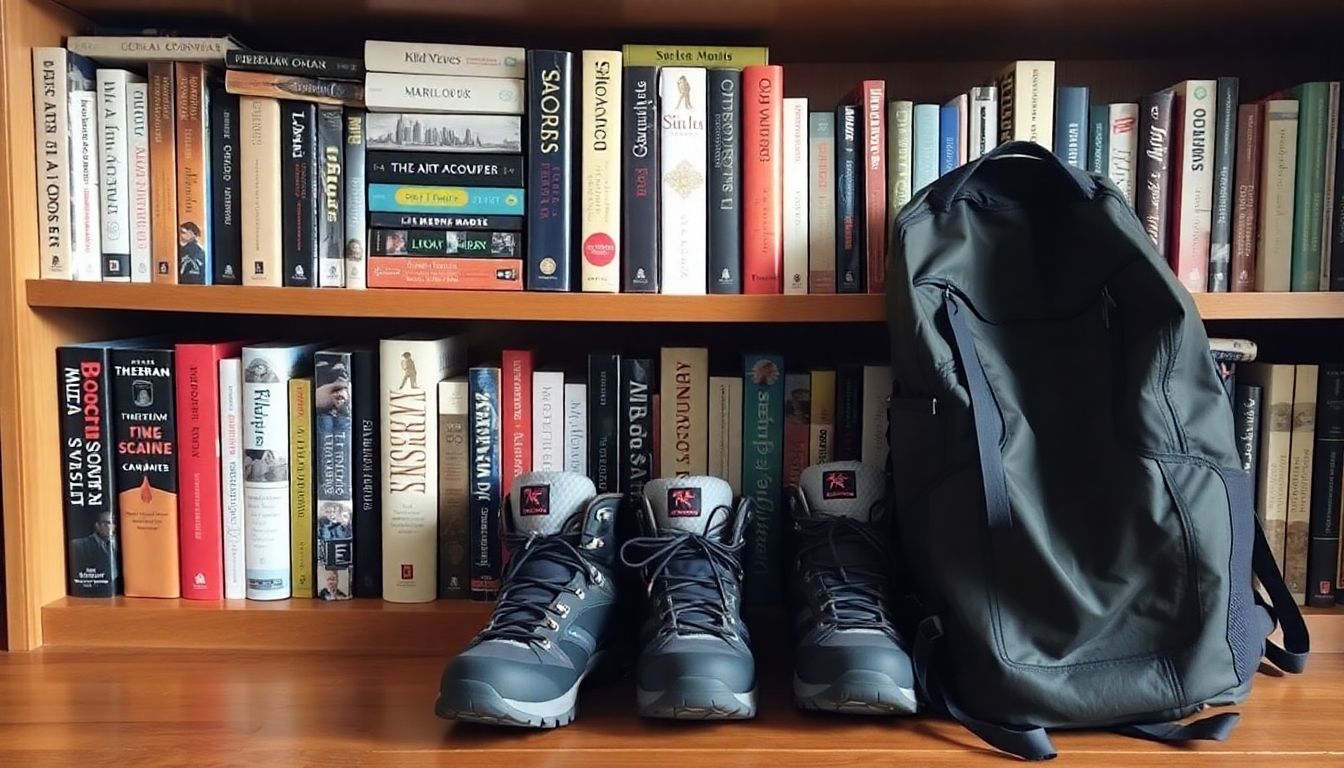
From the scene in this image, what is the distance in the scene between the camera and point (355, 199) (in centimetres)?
104

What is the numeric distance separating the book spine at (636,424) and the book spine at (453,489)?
0.52ft

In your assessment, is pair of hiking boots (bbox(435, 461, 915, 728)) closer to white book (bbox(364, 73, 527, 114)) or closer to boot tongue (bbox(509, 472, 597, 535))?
boot tongue (bbox(509, 472, 597, 535))

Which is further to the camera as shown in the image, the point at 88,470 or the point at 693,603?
the point at 88,470

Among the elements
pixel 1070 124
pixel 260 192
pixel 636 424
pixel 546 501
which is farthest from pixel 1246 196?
pixel 260 192

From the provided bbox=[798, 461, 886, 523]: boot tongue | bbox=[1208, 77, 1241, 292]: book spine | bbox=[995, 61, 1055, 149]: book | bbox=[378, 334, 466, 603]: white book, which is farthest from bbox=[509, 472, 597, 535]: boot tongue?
bbox=[1208, 77, 1241, 292]: book spine

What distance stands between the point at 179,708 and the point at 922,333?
71 cm

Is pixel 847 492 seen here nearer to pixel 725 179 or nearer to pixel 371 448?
pixel 725 179

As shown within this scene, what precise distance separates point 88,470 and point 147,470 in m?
0.06

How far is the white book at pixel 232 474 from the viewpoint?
41.3 inches

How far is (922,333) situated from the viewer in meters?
0.91

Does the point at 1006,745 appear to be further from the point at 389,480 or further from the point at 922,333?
the point at 389,480

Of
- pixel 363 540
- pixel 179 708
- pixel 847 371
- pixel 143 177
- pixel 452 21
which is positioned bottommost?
pixel 179 708

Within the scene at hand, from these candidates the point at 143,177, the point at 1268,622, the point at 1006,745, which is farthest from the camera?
the point at 143,177

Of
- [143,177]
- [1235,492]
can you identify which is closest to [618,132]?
[143,177]
